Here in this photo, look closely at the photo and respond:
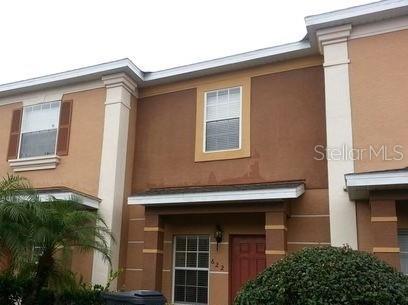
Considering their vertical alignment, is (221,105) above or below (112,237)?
above

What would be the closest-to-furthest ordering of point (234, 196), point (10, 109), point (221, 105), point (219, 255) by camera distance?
point (234, 196), point (219, 255), point (221, 105), point (10, 109)

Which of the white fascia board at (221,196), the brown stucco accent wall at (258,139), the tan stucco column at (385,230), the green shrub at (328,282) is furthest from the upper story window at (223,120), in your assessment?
the green shrub at (328,282)

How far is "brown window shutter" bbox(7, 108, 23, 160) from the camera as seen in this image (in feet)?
47.3

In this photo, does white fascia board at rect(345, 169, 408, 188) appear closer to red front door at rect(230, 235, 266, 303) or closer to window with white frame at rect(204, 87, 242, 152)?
red front door at rect(230, 235, 266, 303)

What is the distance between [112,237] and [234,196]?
3.40 m

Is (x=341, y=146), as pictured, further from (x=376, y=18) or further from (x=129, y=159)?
(x=129, y=159)

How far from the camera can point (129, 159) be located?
43.9 feet

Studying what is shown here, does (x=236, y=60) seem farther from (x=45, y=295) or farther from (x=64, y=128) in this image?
(x=45, y=295)

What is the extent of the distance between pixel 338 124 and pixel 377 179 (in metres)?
1.96

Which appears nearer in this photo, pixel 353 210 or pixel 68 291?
pixel 353 210

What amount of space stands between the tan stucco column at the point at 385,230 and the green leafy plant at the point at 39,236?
232 inches

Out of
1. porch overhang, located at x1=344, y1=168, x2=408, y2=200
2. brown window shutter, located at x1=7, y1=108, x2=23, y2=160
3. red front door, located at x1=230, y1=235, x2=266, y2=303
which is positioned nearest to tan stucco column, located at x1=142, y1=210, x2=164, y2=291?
red front door, located at x1=230, y1=235, x2=266, y2=303

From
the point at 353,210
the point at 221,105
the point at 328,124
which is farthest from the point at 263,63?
the point at 353,210

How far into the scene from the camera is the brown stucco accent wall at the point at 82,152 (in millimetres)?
13156
